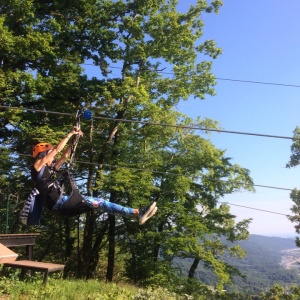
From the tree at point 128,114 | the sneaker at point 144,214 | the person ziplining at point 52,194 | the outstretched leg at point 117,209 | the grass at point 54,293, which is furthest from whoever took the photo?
the tree at point 128,114

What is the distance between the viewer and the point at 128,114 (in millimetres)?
14703

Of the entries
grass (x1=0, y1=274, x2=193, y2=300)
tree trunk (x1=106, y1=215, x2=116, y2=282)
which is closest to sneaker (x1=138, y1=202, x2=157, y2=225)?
grass (x1=0, y1=274, x2=193, y2=300)

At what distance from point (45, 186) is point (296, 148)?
1772cm

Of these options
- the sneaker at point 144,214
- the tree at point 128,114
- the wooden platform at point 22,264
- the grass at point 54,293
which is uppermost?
the tree at point 128,114

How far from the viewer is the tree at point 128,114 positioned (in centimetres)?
1289

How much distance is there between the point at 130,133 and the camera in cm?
1509

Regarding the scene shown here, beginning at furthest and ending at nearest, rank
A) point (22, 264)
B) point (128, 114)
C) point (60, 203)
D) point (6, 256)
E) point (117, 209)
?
1. point (128, 114)
2. point (22, 264)
3. point (117, 209)
4. point (6, 256)
5. point (60, 203)

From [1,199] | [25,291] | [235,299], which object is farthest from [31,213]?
[235,299]

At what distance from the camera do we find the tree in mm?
12891

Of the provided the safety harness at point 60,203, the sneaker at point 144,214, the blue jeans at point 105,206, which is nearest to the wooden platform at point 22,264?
the safety harness at point 60,203

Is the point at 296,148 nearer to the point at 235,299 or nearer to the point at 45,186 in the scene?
the point at 235,299

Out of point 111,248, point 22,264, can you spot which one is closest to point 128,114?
point 111,248

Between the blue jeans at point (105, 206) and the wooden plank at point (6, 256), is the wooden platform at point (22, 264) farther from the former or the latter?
the blue jeans at point (105, 206)

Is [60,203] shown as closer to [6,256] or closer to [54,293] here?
[6,256]
